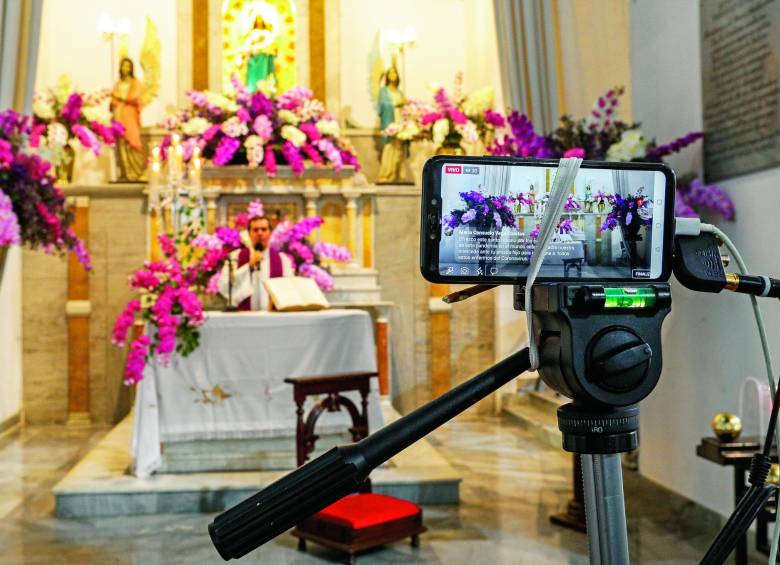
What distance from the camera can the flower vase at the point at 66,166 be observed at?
26.0 feet

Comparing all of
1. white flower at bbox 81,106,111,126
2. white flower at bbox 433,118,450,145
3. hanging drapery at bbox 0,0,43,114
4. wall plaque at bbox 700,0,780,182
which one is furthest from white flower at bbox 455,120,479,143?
hanging drapery at bbox 0,0,43,114

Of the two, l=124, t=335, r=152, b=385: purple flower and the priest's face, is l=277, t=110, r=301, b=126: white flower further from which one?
l=124, t=335, r=152, b=385: purple flower

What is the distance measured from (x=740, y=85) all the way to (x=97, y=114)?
5.16 meters

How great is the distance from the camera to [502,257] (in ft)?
3.29

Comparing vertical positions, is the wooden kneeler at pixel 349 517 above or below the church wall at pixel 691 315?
below

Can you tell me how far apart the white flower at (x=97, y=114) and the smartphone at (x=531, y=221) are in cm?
685

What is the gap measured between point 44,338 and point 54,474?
2167mm

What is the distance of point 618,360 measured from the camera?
34.8 inches

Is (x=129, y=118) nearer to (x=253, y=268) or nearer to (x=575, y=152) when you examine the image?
(x=253, y=268)

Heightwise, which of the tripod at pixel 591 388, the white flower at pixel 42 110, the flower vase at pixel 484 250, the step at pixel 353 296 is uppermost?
the white flower at pixel 42 110

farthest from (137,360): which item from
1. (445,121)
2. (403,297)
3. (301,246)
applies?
(445,121)

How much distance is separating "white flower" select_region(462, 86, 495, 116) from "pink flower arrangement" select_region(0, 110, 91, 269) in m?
4.30

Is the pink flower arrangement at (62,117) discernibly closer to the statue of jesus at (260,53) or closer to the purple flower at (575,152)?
the statue of jesus at (260,53)

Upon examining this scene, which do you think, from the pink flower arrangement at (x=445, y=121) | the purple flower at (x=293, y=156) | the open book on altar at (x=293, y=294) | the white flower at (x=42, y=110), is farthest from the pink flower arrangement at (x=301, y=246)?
the white flower at (x=42, y=110)
